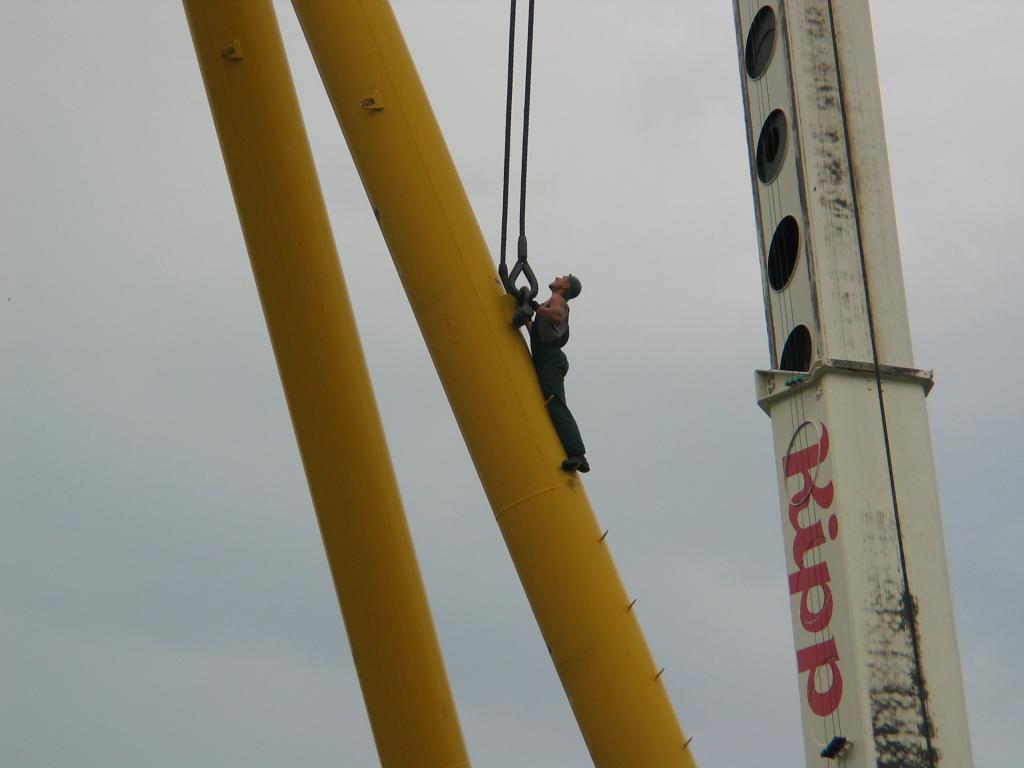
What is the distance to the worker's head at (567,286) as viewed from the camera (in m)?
11.2

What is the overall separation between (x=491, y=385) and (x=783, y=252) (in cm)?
209

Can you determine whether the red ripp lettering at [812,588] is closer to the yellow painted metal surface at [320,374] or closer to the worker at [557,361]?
the worker at [557,361]

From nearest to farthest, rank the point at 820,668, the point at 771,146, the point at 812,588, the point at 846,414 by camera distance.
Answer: the point at 820,668 < the point at 812,588 < the point at 846,414 < the point at 771,146

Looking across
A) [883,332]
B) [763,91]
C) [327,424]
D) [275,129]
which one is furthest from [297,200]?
[883,332]

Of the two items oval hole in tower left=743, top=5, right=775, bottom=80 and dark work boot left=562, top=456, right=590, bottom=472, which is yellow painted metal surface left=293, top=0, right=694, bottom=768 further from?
oval hole in tower left=743, top=5, right=775, bottom=80

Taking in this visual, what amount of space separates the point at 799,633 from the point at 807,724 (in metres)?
0.55

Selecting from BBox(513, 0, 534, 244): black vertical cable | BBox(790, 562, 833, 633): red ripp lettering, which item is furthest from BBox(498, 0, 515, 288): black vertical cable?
BBox(790, 562, 833, 633): red ripp lettering

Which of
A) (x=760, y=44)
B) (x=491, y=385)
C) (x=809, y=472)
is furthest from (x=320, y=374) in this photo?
(x=760, y=44)

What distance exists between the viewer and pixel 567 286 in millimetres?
11219

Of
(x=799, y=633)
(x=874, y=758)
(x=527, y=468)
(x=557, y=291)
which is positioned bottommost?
(x=874, y=758)

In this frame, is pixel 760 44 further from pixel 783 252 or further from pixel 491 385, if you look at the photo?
pixel 491 385

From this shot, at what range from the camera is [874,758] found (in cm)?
935

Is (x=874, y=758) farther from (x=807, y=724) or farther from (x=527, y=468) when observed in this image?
(x=527, y=468)

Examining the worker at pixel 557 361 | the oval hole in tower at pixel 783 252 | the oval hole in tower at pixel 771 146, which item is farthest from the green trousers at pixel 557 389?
the oval hole in tower at pixel 771 146
